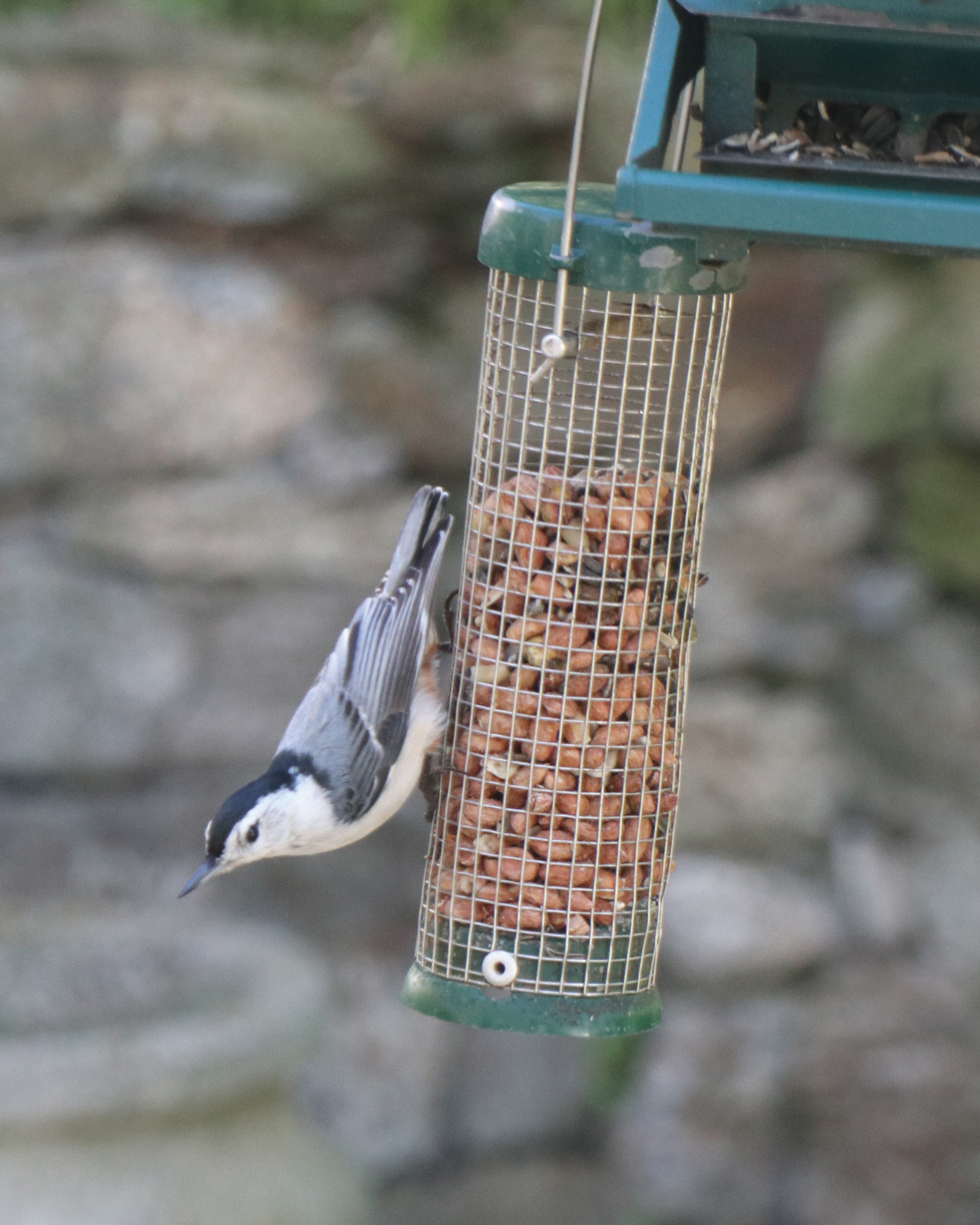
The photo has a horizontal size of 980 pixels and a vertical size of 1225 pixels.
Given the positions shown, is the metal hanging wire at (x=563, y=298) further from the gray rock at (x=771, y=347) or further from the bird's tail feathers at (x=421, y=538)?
the gray rock at (x=771, y=347)

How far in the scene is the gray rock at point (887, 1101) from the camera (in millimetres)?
3967

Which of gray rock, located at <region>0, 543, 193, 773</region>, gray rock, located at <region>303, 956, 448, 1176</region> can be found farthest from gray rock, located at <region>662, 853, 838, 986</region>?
gray rock, located at <region>0, 543, 193, 773</region>

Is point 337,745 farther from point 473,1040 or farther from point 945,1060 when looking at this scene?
point 945,1060

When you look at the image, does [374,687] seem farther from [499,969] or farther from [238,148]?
[238,148]

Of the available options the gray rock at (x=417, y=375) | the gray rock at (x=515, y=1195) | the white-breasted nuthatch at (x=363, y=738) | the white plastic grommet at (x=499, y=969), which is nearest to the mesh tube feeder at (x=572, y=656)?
the white plastic grommet at (x=499, y=969)

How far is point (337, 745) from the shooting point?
2.71 m

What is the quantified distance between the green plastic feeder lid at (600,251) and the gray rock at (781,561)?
5.93 ft

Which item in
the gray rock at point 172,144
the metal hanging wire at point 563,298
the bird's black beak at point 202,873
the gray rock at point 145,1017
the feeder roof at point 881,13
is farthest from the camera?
the gray rock at point 172,144

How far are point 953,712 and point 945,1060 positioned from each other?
0.80 m

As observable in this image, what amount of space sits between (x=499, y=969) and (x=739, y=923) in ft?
6.13

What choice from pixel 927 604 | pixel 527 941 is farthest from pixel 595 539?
pixel 927 604

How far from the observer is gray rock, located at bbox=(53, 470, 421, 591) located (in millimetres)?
3900

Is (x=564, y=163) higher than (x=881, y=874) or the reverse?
higher

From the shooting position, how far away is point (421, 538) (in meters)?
2.73
